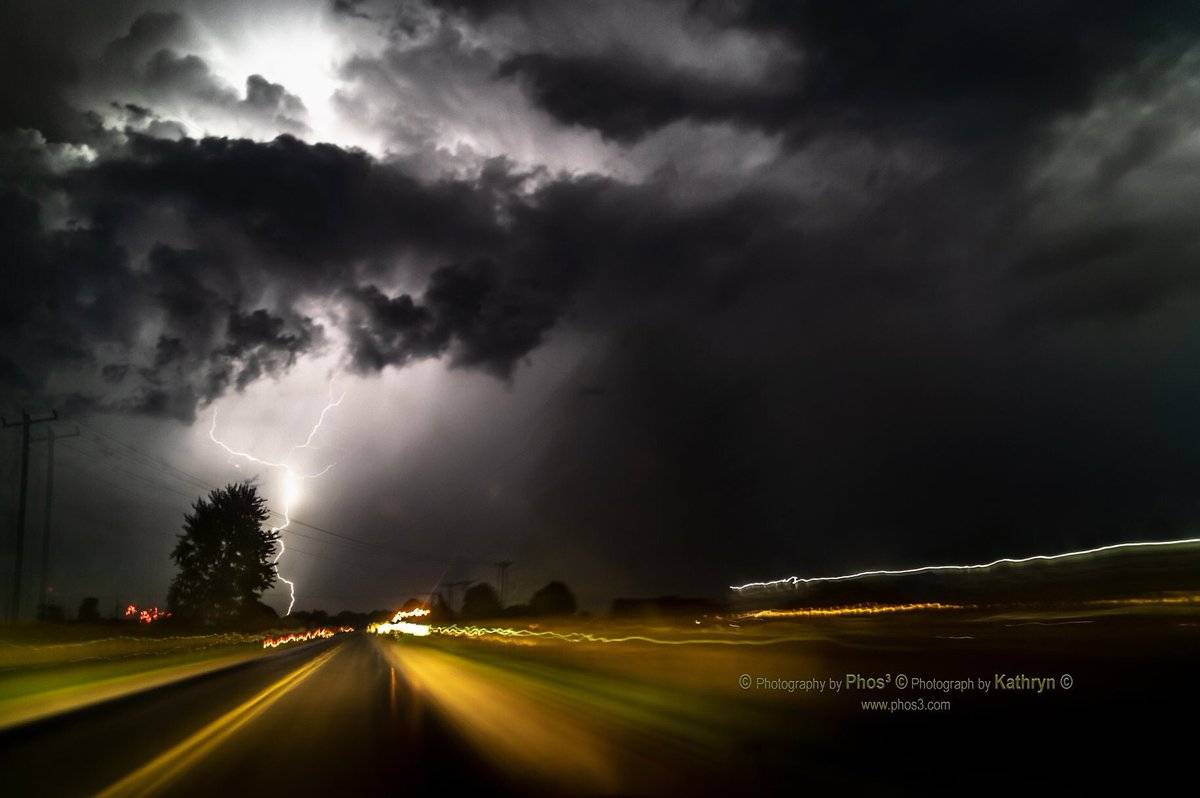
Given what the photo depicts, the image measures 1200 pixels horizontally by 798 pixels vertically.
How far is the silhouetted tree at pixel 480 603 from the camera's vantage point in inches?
7023

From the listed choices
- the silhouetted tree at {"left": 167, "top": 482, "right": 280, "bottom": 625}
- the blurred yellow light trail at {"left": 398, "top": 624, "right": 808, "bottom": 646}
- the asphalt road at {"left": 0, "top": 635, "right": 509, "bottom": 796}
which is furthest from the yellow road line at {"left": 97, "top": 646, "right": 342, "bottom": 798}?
the silhouetted tree at {"left": 167, "top": 482, "right": 280, "bottom": 625}

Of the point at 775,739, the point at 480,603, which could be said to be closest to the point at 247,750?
the point at 775,739

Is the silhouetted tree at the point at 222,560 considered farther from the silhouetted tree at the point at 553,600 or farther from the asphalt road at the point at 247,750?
the asphalt road at the point at 247,750

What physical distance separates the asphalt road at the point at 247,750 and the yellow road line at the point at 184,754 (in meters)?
0.02

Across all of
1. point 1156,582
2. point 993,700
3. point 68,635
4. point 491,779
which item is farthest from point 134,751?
point 68,635

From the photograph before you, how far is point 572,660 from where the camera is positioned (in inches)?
1422

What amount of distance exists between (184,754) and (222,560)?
340 feet

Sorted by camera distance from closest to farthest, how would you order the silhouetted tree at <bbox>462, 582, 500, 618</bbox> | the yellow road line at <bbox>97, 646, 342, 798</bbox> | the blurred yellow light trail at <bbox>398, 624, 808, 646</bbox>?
the yellow road line at <bbox>97, 646, 342, 798</bbox>
the blurred yellow light trail at <bbox>398, 624, 808, 646</bbox>
the silhouetted tree at <bbox>462, 582, 500, 618</bbox>

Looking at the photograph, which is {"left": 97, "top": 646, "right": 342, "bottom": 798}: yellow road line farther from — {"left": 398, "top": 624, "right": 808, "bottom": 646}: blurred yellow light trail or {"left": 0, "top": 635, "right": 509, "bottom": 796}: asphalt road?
{"left": 398, "top": 624, "right": 808, "bottom": 646}: blurred yellow light trail

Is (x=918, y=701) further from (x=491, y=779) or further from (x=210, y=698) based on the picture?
(x=210, y=698)

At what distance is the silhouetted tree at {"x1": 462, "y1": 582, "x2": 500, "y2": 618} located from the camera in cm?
17838

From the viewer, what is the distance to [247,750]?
13.4 meters

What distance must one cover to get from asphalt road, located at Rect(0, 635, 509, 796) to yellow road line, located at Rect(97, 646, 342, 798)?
0.02m

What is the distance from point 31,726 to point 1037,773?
1869cm
